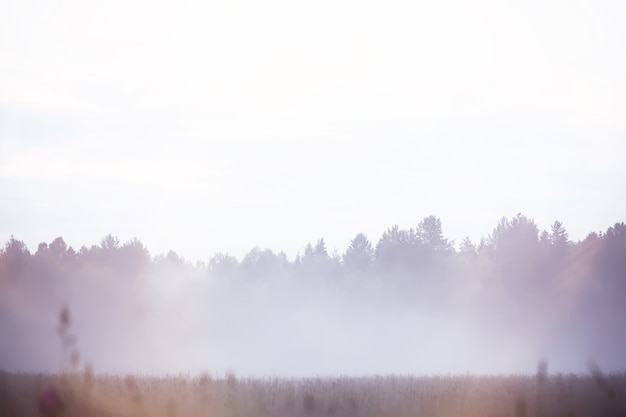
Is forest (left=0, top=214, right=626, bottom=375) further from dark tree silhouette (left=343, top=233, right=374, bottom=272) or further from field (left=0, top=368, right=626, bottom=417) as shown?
field (left=0, top=368, right=626, bottom=417)

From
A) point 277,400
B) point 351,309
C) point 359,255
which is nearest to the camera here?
point 277,400

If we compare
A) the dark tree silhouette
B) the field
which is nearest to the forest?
the dark tree silhouette

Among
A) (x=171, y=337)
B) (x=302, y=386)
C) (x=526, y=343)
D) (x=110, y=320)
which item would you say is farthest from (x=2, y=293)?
(x=302, y=386)

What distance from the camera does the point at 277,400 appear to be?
22922 millimetres

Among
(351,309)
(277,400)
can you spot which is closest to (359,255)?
(351,309)

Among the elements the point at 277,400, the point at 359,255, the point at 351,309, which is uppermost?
the point at 359,255

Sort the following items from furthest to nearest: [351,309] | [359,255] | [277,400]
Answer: [359,255]
[351,309]
[277,400]

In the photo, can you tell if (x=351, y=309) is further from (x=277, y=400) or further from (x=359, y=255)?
(x=277, y=400)

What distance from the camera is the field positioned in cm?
2078

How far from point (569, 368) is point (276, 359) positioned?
76.8 ft

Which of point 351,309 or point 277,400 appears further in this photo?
point 351,309

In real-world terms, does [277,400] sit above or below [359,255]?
below

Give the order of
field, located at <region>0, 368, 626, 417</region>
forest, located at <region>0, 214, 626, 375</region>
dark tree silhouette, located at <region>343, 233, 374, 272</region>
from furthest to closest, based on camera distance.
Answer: dark tree silhouette, located at <region>343, 233, 374, 272</region>
forest, located at <region>0, 214, 626, 375</region>
field, located at <region>0, 368, 626, 417</region>

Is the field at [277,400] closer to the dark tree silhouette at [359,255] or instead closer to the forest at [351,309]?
the forest at [351,309]
